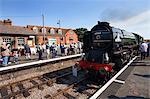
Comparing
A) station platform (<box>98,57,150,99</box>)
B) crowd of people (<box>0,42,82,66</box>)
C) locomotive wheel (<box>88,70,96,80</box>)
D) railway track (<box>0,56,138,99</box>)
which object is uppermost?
crowd of people (<box>0,42,82,66</box>)

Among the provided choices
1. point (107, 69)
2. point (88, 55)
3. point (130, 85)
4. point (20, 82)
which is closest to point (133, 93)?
point (130, 85)

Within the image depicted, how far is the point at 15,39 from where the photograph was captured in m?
25.0

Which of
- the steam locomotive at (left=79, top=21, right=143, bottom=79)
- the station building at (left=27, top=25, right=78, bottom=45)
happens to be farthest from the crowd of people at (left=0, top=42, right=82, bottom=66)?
the station building at (left=27, top=25, right=78, bottom=45)

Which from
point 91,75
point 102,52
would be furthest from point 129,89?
point 102,52

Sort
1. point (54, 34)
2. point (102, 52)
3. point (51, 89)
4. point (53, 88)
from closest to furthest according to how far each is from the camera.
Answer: point (51, 89), point (53, 88), point (102, 52), point (54, 34)

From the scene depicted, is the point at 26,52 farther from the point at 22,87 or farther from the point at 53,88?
the point at 53,88

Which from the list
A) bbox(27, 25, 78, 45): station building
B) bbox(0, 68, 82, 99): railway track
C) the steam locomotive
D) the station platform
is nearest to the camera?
the station platform

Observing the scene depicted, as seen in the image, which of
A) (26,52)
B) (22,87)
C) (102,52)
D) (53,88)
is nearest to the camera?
Result: (53,88)

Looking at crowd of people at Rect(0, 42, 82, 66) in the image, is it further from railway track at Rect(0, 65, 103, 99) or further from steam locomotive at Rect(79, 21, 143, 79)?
steam locomotive at Rect(79, 21, 143, 79)

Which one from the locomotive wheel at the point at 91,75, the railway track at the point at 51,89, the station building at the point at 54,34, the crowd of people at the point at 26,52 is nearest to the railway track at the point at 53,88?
the railway track at the point at 51,89

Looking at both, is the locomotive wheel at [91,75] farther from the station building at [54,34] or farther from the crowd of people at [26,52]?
the station building at [54,34]

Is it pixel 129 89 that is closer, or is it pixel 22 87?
pixel 129 89

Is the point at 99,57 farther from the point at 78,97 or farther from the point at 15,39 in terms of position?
the point at 15,39

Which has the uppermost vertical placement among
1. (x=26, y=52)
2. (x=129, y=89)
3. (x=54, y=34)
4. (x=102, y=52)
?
(x=54, y=34)
